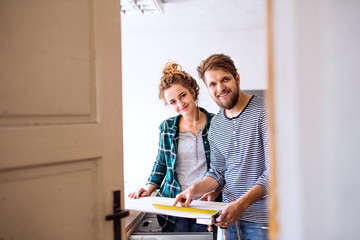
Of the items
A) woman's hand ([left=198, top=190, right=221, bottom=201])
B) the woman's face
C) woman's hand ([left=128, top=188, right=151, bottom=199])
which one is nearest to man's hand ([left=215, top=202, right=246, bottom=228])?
woman's hand ([left=198, top=190, right=221, bottom=201])

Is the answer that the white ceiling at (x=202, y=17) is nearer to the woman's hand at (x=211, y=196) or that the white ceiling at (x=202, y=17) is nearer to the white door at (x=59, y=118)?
the woman's hand at (x=211, y=196)

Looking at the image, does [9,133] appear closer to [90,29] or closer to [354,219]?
[90,29]

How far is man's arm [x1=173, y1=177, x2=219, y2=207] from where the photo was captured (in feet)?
5.76

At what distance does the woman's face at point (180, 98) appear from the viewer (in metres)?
2.19

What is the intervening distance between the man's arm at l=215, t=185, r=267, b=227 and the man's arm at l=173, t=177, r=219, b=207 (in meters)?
0.27

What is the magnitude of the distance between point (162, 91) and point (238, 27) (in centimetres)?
277

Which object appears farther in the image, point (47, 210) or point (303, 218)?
point (47, 210)

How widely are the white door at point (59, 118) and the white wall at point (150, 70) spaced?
3761 millimetres

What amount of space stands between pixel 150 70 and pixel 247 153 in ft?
11.3

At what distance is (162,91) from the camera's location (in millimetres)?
2289

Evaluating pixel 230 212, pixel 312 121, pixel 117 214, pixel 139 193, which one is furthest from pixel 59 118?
pixel 139 193

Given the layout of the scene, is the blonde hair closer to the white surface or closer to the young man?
the young man

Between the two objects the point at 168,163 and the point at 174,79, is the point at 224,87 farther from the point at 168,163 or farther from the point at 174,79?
the point at 168,163

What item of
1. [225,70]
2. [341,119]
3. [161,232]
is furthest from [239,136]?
[341,119]
